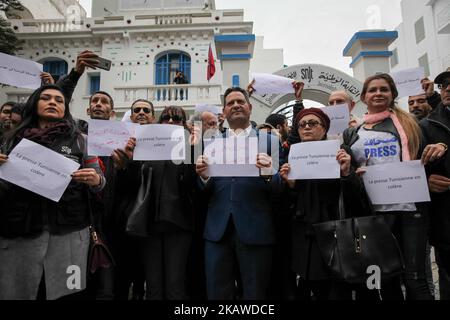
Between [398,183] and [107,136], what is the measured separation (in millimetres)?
2266

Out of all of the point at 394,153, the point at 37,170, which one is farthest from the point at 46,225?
the point at 394,153

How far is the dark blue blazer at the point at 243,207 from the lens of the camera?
2.48 meters

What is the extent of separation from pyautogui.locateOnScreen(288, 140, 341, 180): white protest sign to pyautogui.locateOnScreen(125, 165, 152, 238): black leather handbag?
3.86 feet

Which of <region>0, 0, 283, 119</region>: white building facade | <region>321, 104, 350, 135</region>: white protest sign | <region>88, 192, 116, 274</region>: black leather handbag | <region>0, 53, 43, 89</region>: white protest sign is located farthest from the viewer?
<region>0, 0, 283, 119</region>: white building facade

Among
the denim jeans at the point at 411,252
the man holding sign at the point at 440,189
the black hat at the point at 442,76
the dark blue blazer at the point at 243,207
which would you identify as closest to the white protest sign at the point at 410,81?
the black hat at the point at 442,76

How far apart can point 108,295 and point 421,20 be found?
2271 centimetres

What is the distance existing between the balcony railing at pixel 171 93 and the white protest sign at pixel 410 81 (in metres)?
9.94

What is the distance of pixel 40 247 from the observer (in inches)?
82.9

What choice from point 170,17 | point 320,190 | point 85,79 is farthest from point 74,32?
point 320,190

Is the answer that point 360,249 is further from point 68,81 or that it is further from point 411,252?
point 68,81

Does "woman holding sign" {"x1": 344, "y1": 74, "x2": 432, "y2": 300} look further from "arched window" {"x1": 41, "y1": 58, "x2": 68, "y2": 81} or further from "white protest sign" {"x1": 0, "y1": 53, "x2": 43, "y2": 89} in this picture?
"arched window" {"x1": 41, "y1": 58, "x2": 68, "y2": 81}

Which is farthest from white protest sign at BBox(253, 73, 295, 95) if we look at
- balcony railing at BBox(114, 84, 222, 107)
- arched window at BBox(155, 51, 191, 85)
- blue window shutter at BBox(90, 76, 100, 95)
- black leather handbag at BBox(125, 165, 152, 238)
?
blue window shutter at BBox(90, 76, 100, 95)

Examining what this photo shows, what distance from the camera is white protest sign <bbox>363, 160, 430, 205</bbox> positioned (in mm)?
2311

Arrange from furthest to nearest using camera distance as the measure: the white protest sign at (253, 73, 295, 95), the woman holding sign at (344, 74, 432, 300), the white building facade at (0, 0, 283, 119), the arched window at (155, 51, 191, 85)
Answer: the arched window at (155, 51, 191, 85) → the white building facade at (0, 0, 283, 119) → the white protest sign at (253, 73, 295, 95) → the woman holding sign at (344, 74, 432, 300)
